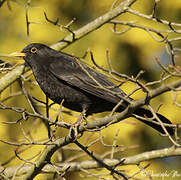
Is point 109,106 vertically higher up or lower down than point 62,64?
lower down

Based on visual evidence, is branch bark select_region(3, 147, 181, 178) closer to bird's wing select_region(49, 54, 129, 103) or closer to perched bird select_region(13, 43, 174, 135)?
perched bird select_region(13, 43, 174, 135)

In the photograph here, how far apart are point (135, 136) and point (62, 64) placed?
3.76 meters

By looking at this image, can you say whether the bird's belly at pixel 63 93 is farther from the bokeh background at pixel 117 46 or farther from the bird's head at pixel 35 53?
the bokeh background at pixel 117 46

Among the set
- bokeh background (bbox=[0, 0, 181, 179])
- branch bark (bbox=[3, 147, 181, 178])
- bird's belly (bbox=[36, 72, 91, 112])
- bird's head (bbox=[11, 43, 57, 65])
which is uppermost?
bokeh background (bbox=[0, 0, 181, 179])

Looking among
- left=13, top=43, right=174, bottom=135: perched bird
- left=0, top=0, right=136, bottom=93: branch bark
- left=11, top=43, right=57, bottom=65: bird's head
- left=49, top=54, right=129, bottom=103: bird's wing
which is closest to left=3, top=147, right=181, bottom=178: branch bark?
left=13, top=43, right=174, bottom=135: perched bird

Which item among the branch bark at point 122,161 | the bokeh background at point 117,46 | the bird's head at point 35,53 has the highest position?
the bokeh background at point 117,46

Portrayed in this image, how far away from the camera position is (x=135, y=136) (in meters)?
8.10

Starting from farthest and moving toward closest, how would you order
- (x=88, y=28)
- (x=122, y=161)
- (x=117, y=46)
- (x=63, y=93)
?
(x=117, y=46) < (x=88, y=28) < (x=63, y=93) < (x=122, y=161)

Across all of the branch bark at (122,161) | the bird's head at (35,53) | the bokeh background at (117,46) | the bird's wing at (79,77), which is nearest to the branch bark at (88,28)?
the bird's head at (35,53)

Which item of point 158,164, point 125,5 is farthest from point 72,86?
point 158,164

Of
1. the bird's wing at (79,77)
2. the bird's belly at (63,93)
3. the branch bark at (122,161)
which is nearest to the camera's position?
the branch bark at (122,161)

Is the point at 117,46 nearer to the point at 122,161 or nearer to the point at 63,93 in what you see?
the point at 63,93

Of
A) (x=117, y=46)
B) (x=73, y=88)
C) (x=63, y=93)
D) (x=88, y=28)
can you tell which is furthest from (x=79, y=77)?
(x=117, y=46)

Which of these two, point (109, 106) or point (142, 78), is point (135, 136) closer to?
point (142, 78)
